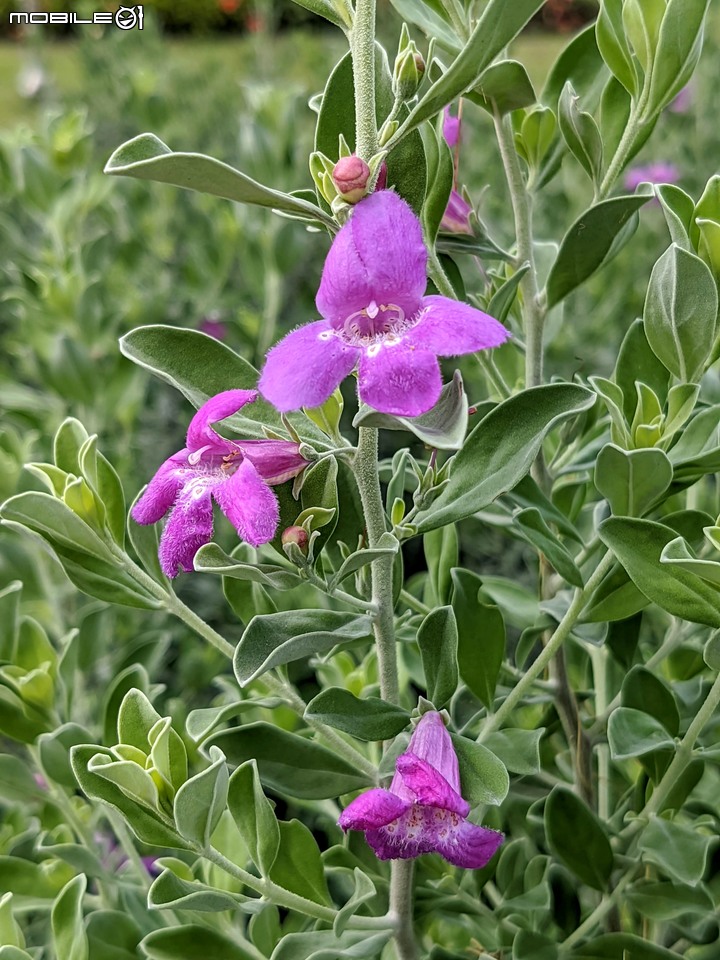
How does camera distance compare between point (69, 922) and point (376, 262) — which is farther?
point (69, 922)

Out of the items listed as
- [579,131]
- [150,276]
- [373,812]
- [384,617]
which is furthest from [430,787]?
[150,276]

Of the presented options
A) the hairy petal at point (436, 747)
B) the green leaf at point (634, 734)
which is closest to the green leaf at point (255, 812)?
the hairy petal at point (436, 747)

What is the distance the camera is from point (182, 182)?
2.81 feet

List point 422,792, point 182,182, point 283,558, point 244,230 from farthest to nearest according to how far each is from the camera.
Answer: point 244,230
point 283,558
point 422,792
point 182,182

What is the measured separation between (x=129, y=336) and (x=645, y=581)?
1.86ft

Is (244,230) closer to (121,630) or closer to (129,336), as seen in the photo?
(121,630)

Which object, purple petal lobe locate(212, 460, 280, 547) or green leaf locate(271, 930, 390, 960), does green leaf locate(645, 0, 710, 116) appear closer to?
purple petal lobe locate(212, 460, 280, 547)

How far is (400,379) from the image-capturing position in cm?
85

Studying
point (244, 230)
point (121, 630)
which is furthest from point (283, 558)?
point (244, 230)

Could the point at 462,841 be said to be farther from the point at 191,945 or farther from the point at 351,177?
the point at 351,177

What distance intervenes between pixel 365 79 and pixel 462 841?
28.7 inches

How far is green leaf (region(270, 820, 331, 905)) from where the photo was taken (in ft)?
3.94

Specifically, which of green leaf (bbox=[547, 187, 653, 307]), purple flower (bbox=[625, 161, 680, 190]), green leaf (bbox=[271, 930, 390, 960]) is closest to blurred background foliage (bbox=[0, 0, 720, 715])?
purple flower (bbox=[625, 161, 680, 190])

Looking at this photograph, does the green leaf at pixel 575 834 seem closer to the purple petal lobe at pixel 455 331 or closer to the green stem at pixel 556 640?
the green stem at pixel 556 640
